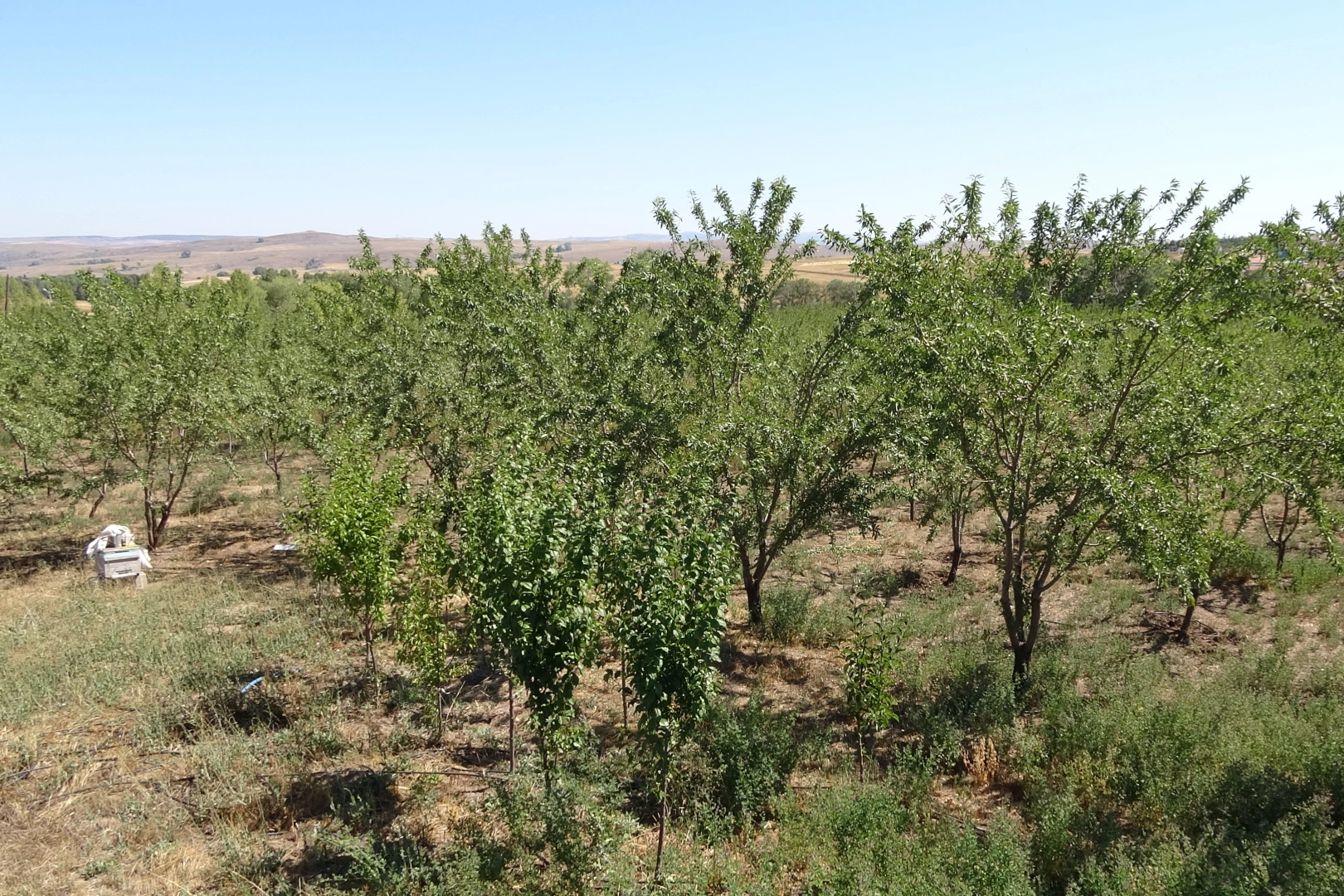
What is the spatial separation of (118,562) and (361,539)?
28.1ft

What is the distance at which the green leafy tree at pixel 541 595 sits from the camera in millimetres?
6152

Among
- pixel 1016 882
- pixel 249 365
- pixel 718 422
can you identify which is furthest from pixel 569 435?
pixel 249 365

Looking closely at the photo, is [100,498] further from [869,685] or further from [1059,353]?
[1059,353]

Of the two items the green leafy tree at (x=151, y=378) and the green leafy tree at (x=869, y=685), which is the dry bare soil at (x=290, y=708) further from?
the green leafy tree at (x=151, y=378)

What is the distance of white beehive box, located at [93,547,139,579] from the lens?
1314 centimetres

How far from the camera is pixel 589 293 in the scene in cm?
1373

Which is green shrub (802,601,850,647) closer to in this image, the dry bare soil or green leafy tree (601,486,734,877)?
the dry bare soil

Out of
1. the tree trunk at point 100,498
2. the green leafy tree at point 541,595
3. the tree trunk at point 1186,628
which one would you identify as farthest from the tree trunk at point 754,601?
the tree trunk at point 100,498

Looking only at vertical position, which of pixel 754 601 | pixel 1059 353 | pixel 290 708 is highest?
pixel 1059 353

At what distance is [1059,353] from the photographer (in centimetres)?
720

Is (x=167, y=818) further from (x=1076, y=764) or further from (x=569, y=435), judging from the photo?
(x=1076, y=764)

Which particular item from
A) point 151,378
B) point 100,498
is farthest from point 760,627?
point 100,498

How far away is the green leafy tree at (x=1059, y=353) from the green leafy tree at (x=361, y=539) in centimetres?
630

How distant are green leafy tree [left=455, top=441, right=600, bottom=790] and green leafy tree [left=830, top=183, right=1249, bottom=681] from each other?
414cm
